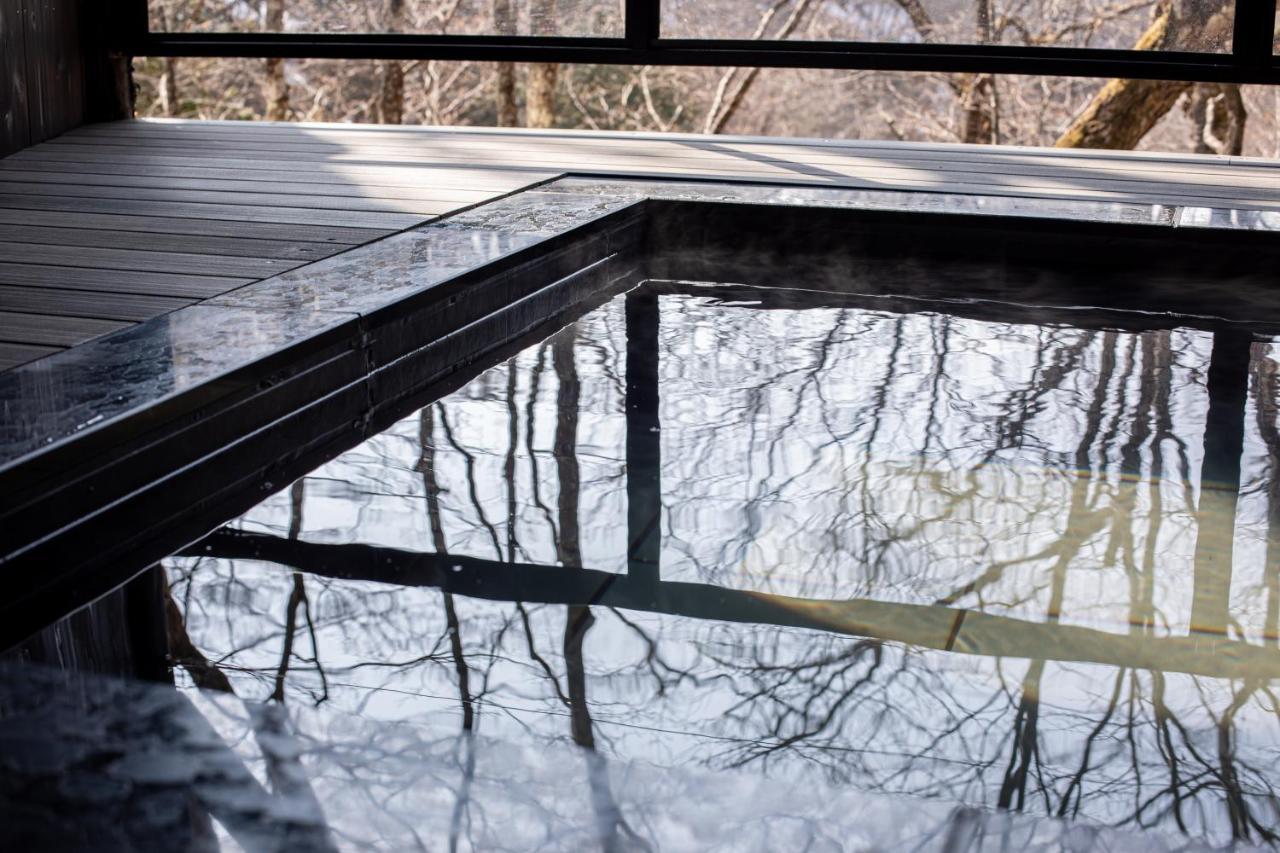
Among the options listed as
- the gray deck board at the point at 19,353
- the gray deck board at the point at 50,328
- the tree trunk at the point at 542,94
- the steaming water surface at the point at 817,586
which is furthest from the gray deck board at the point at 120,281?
the tree trunk at the point at 542,94

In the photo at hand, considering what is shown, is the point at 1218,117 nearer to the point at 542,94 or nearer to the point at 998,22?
the point at 542,94

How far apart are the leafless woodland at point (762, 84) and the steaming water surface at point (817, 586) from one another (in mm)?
2130

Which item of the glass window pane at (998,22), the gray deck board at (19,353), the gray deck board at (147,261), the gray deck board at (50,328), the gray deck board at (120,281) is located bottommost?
the gray deck board at (19,353)

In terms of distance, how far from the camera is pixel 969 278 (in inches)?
115

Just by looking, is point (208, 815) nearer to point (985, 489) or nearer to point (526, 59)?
point (985, 489)

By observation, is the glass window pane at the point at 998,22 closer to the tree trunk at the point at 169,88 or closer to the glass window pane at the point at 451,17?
the glass window pane at the point at 451,17

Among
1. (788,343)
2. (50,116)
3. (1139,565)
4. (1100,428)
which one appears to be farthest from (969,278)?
(50,116)

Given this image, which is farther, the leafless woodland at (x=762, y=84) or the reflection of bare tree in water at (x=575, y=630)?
the leafless woodland at (x=762, y=84)

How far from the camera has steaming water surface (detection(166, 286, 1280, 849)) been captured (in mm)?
1157

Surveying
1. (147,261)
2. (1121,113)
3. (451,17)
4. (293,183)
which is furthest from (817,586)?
(1121,113)

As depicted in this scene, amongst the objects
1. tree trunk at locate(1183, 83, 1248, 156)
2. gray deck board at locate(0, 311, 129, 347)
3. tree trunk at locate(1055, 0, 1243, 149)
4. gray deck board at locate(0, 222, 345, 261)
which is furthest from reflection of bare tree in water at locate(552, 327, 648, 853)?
tree trunk at locate(1183, 83, 1248, 156)

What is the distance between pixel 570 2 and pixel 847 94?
24.3 ft

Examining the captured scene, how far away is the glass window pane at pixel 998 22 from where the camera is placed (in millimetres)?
3773

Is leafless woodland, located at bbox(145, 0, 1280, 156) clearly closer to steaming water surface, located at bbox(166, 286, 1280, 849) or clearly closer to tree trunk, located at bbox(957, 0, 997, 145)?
tree trunk, located at bbox(957, 0, 997, 145)
